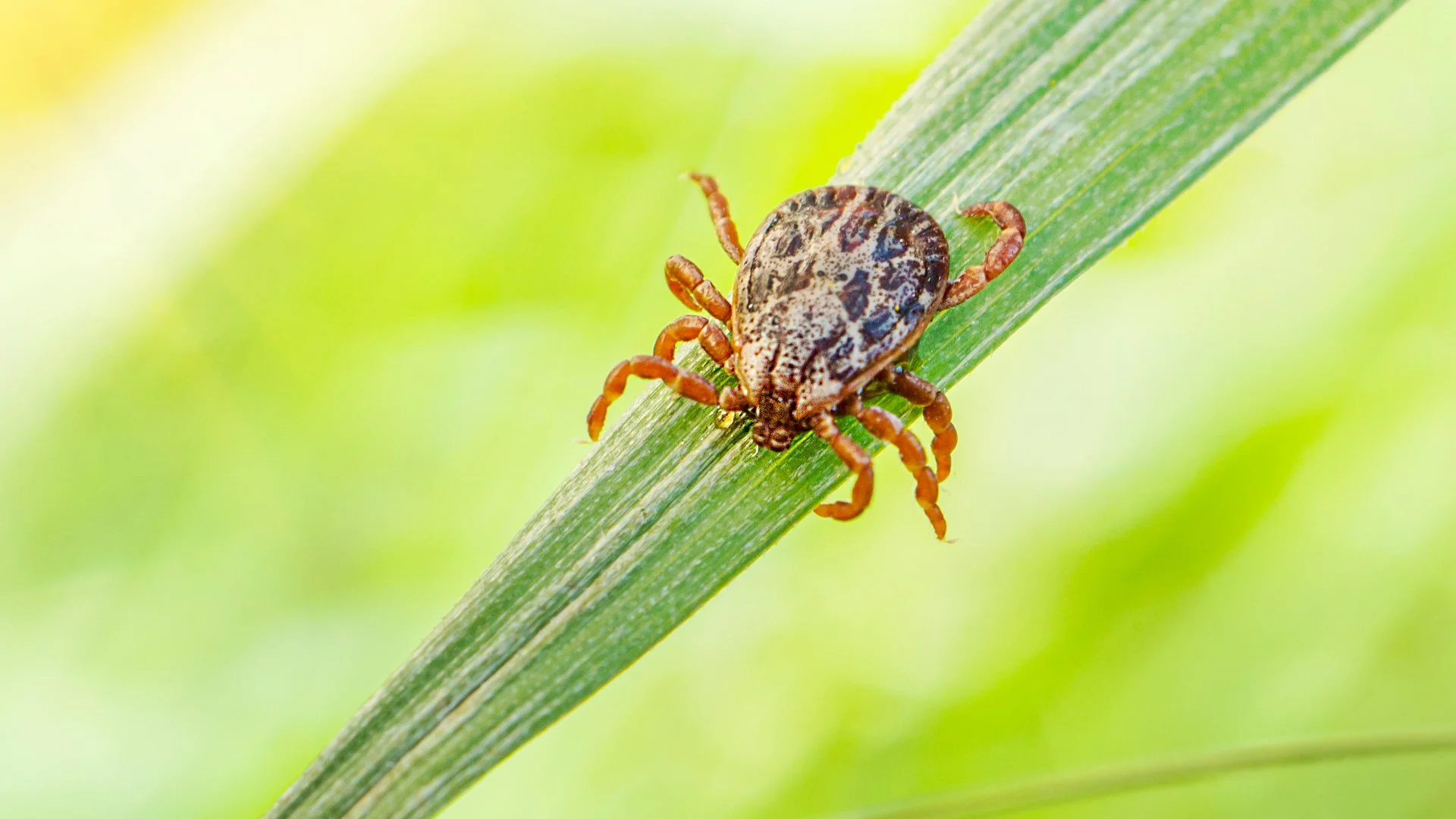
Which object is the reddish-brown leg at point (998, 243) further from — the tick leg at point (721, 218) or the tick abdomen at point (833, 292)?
the tick leg at point (721, 218)

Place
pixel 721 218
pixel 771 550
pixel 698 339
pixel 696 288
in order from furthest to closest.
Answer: pixel 771 550, pixel 721 218, pixel 696 288, pixel 698 339

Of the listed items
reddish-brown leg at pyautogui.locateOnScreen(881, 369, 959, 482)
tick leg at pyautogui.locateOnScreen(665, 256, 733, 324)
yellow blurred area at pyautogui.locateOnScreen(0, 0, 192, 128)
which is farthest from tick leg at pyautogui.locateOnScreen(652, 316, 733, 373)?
yellow blurred area at pyautogui.locateOnScreen(0, 0, 192, 128)

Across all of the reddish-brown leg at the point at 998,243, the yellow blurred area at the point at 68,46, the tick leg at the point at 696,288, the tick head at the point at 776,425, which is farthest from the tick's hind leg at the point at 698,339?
the yellow blurred area at the point at 68,46

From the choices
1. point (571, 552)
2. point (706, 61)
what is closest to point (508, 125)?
point (706, 61)

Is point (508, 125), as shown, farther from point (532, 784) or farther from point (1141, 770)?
point (1141, 770)

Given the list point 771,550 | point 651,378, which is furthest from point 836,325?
point 771,550

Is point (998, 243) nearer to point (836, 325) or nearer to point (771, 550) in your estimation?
point (836, 325)
